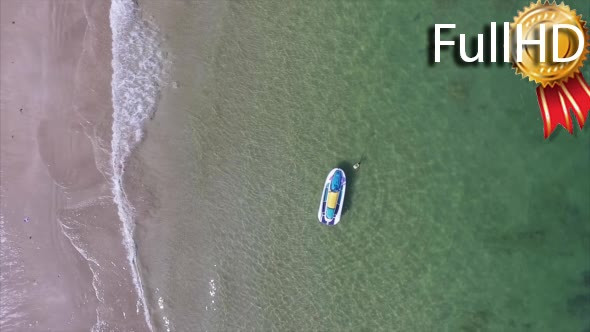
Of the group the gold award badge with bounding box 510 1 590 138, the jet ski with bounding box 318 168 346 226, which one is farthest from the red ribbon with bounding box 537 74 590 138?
the jet ski with bounding box 318 168 346 226

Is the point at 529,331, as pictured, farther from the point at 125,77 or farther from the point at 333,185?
the point at 125,77

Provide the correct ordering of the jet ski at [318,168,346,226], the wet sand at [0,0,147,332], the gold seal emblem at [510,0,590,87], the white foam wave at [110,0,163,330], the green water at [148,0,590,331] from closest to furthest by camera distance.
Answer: the gold seal emblem at [510,0,590,87]
the wet sand at [0,0,147,332]
the white foam wave at [110,0,163,330]
the jet ski at [318,168,346,226]
the green water at [148,0,590,331]

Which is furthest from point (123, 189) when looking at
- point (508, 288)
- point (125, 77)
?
point (508, 288)

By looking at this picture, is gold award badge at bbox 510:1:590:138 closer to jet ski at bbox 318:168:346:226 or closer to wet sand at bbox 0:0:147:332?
jet ski at bbox 318:168:346:226

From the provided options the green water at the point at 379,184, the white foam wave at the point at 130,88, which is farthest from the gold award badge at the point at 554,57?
the white foam wave at the point at 130,88

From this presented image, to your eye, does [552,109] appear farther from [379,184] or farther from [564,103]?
[379,184]

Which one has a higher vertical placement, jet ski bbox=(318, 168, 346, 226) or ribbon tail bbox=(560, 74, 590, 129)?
ribbon tail bbox=(560, 74, 590, 129)

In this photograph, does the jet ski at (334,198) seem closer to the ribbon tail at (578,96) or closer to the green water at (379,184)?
the green water at (379,184)
